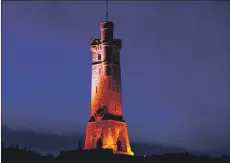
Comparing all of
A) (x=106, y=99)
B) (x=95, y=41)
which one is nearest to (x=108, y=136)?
(x=106, y=99)

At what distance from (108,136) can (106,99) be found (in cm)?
448

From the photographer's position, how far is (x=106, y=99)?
2677 inches

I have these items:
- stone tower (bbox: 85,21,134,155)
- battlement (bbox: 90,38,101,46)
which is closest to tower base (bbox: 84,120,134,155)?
stone tower (bbox: 85,21,134,155)

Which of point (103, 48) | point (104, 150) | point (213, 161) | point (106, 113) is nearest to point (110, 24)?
point (103, 48)

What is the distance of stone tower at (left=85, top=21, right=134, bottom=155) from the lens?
2618 inches

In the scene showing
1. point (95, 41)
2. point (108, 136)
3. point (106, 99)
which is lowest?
point (108, 136)

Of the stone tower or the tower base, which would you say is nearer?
the tower base

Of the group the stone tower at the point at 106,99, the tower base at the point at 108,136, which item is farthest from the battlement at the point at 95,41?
the tower base at the point at 108,136

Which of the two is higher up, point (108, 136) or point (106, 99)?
point (106, 99)

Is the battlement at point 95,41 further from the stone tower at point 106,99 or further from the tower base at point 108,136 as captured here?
the tower base at point 108,136

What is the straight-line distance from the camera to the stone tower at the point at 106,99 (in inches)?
2618

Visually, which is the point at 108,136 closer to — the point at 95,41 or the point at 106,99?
the point at 106,99

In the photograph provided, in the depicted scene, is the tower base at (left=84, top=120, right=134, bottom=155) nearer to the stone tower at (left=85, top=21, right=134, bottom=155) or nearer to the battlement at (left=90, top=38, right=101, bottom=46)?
the stone tower at (left=85, top=21, right=134, bottom=155)

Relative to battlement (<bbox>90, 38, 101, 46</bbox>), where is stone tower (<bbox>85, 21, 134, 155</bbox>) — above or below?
below
